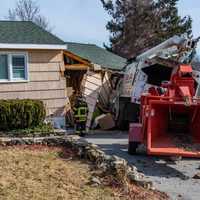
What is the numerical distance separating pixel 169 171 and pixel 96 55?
12919 mm

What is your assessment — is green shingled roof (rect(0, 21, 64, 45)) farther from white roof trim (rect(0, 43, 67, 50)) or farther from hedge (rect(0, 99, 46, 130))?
hedge (rect(0, 99, 46, 130))

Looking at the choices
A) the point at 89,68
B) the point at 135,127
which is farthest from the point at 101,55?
the point at 135,127

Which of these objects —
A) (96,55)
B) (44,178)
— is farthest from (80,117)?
(44,178)

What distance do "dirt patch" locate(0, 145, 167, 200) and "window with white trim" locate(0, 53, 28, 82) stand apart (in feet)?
18.7

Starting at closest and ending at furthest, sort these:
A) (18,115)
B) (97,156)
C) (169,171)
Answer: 1. (97,156)
2. (169,171)
3. (18,115)

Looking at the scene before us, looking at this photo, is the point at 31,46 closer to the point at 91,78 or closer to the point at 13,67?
the point at 13,67

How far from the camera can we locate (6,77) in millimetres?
15227

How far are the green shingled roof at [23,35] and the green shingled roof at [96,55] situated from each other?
3695mm

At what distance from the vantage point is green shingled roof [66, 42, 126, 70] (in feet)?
68.4

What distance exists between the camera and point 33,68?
1564 centimetres

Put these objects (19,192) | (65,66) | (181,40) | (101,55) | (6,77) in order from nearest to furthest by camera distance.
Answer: (19,192) → (181,40) → (6,77) → (65,66) → (101,55)

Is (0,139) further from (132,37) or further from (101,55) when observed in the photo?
(132,37)

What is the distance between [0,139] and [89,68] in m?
7.11

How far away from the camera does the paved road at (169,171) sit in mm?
8086
